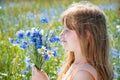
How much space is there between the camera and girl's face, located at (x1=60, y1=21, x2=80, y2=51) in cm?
233

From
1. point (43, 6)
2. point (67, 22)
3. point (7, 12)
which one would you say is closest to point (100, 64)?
point (67, 22)

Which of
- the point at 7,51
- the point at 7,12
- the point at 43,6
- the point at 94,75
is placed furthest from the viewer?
the point at 43,6

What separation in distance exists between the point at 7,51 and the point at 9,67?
0.30 metres

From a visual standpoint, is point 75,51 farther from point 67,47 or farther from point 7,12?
point 7,12

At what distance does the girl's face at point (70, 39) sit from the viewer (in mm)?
2326

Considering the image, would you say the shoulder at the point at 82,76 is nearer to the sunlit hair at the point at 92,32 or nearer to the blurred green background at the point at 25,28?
the sunlit hair at the point at 92,32

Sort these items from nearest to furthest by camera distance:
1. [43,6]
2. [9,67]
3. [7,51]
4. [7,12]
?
1. [9,67]
2. [7,51]
3. [7,12]
4. [43,6]

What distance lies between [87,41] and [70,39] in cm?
9

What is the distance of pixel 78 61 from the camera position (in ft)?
7.82

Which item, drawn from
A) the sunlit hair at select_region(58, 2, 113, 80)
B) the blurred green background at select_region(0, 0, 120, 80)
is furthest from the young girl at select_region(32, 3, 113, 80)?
the blurred green background at select_region(0, 0, 120, 80)

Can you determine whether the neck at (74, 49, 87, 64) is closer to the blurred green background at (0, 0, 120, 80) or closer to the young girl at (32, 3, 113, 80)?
the young girl at (32, 3, 113, 80)

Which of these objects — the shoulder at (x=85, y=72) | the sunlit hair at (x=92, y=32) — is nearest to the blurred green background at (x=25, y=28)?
the sunlit hair at (x=92, y=32)

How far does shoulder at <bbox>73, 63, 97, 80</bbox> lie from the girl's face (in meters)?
0.11

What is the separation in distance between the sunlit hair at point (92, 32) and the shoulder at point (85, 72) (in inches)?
1.5
